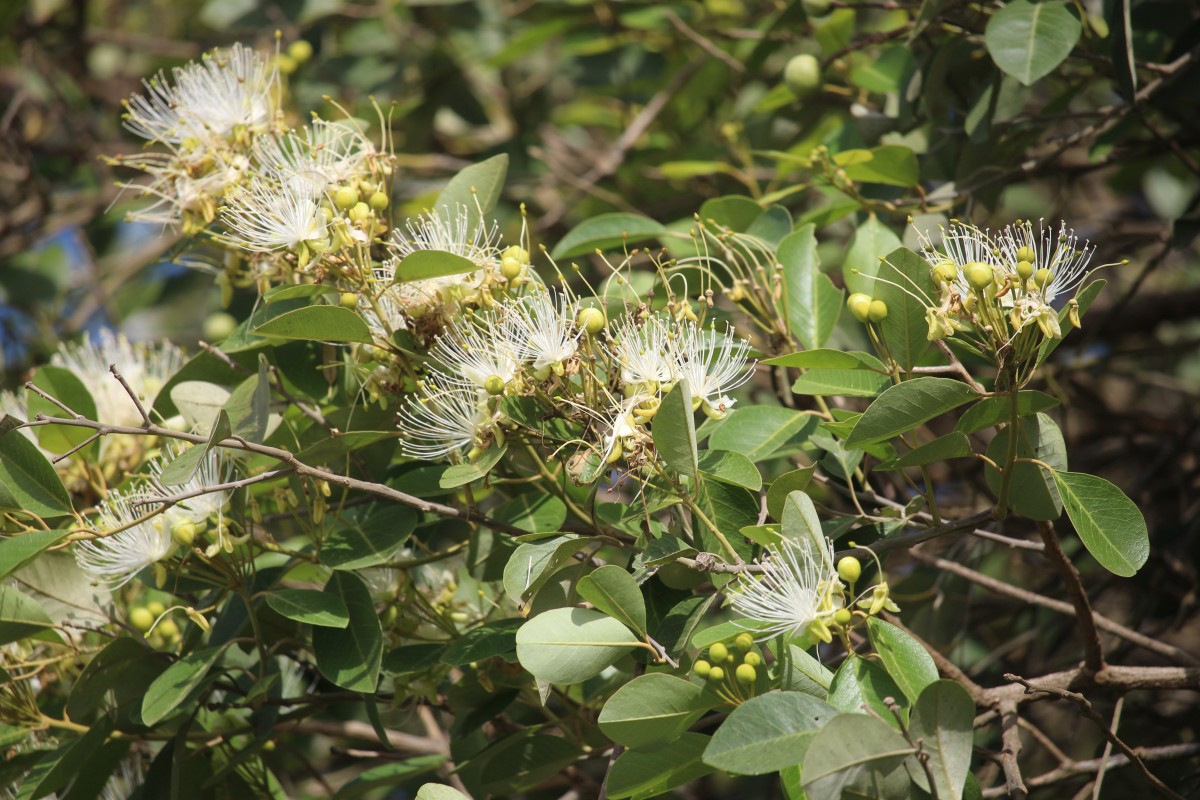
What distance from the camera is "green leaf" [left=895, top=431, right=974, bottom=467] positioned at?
1287 mm

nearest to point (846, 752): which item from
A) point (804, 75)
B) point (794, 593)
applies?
point (794, 593)

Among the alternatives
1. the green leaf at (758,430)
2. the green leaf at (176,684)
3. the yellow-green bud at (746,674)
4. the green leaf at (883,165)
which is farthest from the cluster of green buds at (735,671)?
the green leaf at (883,165)

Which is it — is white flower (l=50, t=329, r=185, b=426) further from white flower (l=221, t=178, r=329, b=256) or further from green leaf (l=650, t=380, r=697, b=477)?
green leaf (l=650, t=380, r=697, b=477)

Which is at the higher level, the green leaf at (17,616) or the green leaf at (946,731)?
the green leaf at (17,616)

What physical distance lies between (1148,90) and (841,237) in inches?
38.9

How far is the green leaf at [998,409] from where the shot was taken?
1.27 metres

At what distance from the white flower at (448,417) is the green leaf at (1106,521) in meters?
0.72

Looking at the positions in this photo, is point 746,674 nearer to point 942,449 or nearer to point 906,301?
point 942,449

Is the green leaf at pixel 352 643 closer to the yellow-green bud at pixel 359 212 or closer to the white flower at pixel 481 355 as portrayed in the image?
the white flower at pixel 481 355

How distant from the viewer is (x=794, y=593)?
1228 millimetres

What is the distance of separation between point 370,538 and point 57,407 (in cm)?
65

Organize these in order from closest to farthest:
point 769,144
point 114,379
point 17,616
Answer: point 17,616
point 114,379
point 769,144

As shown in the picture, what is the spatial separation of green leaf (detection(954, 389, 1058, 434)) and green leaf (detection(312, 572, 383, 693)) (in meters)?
0.82

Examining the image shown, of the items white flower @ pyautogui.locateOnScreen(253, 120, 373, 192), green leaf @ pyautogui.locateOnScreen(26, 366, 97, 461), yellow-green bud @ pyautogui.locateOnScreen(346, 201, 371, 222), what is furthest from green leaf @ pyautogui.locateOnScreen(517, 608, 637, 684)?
green leaf @ pyautogui.locateOnScreen(26, 366, 97, 461)
